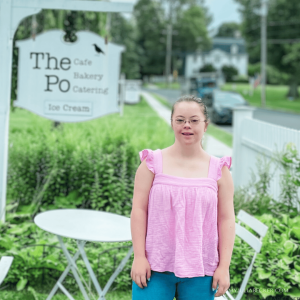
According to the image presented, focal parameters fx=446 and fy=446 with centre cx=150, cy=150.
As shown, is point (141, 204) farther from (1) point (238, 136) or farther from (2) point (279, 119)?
(2) point (279, 119)

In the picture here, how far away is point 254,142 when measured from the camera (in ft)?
20.4

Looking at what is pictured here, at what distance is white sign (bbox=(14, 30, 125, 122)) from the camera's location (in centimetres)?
534

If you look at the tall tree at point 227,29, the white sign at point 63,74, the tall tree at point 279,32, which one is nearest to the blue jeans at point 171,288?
the white sign at point 63,74

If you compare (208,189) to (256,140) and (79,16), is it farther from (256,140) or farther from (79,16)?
(79,16)

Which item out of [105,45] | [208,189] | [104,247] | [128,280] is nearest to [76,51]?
[105,45]

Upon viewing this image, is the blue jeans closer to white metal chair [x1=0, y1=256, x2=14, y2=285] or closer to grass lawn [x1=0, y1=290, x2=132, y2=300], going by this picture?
white metal chair [x1=0, y1=256, x2=14, y2=285]

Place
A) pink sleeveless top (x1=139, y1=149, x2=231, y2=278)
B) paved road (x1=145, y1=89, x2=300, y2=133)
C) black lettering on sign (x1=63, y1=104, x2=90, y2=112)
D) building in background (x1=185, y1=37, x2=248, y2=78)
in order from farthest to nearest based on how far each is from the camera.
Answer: building in background (x1=185, y1=37, x2=248, y2=78) < paved road (x1=145, y1=89, x2=300, y2=133) < black lettering on sign (x1=63, y1=104, x2=90, y2=112) < pink sleeveless top (x1=139, y1=149, x2=231, y2=278)

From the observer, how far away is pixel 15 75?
5957mm

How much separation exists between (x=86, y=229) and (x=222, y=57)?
333 feet

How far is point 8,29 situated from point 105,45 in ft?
4.45

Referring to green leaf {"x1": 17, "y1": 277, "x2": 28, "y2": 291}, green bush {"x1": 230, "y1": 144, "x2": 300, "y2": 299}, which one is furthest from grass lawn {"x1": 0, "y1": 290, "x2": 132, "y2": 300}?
green bush {"x1": 230, "y1": 144, "x2": 300, "y2": 299}

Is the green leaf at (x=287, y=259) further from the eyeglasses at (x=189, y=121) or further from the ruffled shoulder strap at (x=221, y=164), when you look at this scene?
the eyeglasses at (x=189, y=121)

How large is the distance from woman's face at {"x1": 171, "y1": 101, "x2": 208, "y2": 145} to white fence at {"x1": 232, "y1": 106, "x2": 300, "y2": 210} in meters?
3.13

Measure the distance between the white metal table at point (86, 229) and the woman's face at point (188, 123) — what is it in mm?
917
